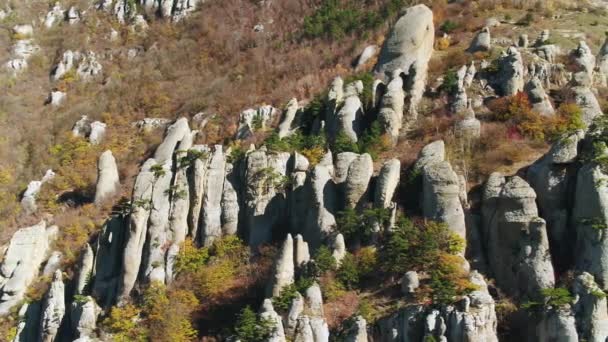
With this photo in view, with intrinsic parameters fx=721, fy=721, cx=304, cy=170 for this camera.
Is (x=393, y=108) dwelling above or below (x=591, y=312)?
above

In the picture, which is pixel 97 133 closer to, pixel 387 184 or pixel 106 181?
pixel 106 181

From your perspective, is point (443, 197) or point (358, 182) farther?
point (358, 182)

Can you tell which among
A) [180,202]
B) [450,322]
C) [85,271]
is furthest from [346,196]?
[85,271]

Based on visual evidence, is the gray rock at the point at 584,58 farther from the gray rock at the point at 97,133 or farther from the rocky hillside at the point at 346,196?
the gray rock at the point at 97,133

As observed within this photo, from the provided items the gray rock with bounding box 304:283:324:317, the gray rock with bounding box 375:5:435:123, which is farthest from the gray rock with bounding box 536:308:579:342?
the gray rock with bounding box 375:5:435:123

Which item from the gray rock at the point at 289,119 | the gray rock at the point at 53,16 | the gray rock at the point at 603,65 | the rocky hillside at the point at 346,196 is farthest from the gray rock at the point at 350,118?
the gray rock at the point at 53,16

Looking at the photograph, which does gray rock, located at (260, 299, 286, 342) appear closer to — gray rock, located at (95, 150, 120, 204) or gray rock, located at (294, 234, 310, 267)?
gray rock, located at (294, 234, 310, 267)
